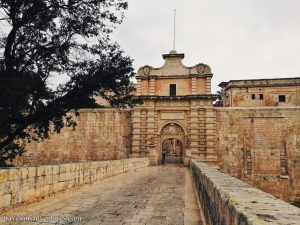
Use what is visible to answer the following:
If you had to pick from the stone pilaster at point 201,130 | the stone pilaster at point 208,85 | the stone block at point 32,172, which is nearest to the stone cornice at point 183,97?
the stone pilaster at point 208,85

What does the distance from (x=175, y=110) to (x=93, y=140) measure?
7373mm

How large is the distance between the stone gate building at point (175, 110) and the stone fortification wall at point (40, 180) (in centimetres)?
1084

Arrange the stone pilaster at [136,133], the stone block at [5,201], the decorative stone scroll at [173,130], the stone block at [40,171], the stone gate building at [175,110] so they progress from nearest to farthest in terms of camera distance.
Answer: the stone block at [5,201], the stone block at [40,171], the stone gate building at [175,110], the stone pilaster at [136,133], the decorative stone scroll at [173,130]

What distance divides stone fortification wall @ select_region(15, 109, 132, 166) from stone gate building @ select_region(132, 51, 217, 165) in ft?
4.11

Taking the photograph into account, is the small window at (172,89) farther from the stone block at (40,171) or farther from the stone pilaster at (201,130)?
the stone block at (40,171)

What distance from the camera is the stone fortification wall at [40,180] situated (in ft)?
15.8


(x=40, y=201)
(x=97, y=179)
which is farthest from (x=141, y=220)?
(x=97, y=179)

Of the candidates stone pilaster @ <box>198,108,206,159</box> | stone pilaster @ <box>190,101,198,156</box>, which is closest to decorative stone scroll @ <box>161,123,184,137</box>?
stone pilaster @ <box>190,101,198,156</box>

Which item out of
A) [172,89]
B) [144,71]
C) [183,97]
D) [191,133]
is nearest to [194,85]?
[183,97]

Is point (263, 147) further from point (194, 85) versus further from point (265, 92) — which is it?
point (265, 92)

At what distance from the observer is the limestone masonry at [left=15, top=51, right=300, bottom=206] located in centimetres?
1919

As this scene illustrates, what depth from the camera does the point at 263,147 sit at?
19.5m

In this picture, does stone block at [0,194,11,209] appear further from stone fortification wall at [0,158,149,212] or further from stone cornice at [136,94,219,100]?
stone cornice at [136,94,219,100]

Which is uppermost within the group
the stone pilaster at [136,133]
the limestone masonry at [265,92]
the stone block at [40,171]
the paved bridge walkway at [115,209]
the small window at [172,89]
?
the limestone masonry at [265,92]
